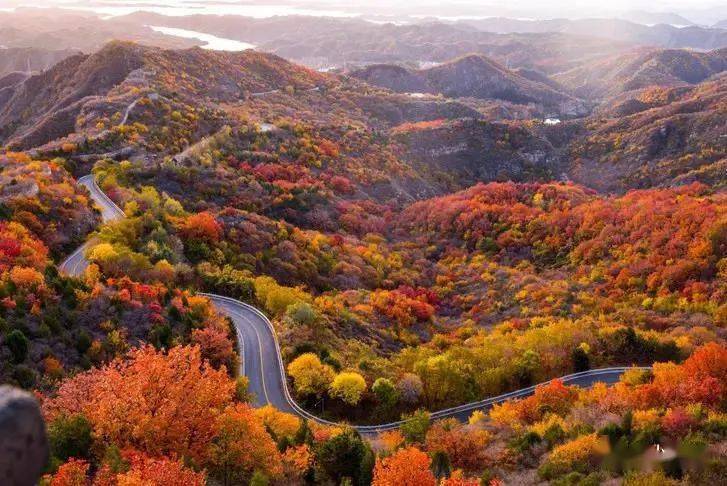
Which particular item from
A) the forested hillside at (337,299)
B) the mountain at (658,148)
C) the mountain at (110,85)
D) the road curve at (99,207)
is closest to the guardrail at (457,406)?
the forested hillside at (337,299)

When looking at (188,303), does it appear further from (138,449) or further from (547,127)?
(547,127)

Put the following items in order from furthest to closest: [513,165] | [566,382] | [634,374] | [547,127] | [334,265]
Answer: [547,127] → [513,165] → [334,265] → [566,382] → [634,374]

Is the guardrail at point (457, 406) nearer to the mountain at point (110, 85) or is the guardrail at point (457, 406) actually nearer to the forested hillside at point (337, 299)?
the forested hillside at point (337, 299)

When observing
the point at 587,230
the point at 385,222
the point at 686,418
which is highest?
the point at 686,418

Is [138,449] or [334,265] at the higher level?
[138,449]

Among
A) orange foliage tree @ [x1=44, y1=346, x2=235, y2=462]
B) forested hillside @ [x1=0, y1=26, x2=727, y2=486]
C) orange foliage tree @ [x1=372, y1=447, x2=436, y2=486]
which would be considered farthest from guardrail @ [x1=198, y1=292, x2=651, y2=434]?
orange foliage tree @ [x1=372, y1=447, x2=436, y2=486]

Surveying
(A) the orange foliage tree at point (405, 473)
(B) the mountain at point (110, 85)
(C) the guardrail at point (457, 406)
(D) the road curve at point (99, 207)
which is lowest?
(C) the guardrail at point (457, 406)

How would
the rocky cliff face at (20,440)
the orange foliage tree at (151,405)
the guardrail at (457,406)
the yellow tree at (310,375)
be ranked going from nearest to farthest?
the rocky cliff face at (20,440), the orange foliage tree at (151,405), the guardrail at (457,406), the yellow tree at (310,375)

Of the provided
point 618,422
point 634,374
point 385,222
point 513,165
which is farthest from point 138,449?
point 513,165

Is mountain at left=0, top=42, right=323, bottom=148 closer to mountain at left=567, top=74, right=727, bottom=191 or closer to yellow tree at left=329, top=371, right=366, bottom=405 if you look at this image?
yellow tree at left=329, top=371, right=366, bottom=405
